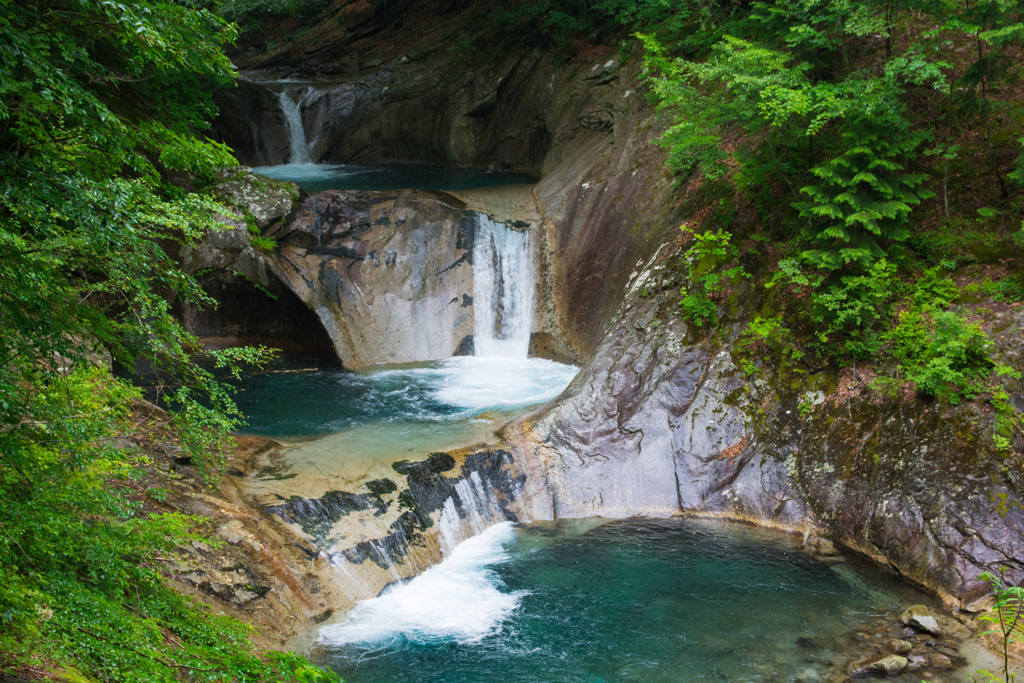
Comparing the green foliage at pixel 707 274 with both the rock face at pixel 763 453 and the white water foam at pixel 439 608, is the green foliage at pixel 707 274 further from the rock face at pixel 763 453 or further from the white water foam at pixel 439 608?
the white water foam at pixel 439 608

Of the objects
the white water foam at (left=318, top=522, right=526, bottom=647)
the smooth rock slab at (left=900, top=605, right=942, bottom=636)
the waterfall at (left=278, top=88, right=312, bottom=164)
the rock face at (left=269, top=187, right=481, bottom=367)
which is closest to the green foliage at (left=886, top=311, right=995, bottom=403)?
the smooth rock slab at (left=900, top=605, right=942, bottom=636)

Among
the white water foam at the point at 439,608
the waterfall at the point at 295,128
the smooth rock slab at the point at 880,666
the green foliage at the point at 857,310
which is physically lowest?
the smooth rock slab at the point at 880,666

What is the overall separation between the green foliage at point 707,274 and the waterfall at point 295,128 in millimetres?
16182

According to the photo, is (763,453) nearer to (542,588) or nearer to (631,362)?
(631,362)

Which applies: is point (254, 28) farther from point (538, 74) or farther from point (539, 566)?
point (539, 566)

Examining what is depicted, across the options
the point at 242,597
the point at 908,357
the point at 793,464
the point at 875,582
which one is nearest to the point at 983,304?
the point at 908,357

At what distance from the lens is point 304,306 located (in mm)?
14938

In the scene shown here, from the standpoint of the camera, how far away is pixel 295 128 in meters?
22.8

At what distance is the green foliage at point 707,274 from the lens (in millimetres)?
10570

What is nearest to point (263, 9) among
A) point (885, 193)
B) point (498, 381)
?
point (498, 381)

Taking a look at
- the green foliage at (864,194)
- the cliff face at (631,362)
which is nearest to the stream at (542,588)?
the cliff face at (631,362)

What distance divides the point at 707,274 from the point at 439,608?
21.4ft

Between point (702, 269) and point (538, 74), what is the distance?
11753mm

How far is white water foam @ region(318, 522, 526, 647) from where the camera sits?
708 cm
